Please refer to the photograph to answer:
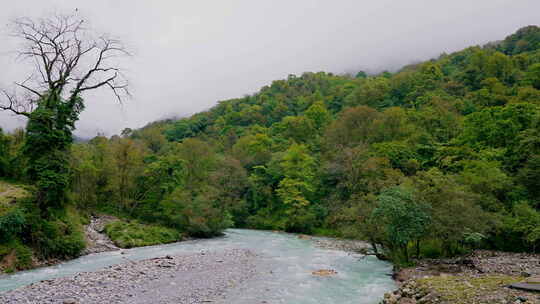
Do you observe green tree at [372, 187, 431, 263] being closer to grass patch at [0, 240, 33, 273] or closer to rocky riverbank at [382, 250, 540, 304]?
rocky riverbank at [382, 250, 540, 304]

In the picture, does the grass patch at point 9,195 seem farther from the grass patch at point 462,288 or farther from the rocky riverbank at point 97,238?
the grass patch at point 462,288

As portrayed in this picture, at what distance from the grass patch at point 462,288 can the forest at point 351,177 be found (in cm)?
501

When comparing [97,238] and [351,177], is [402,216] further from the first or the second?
[97,238]

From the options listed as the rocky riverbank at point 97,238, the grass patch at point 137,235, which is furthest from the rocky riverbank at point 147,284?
the grass patch at point 137,235

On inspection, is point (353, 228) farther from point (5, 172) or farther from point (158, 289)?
point (5, 172)

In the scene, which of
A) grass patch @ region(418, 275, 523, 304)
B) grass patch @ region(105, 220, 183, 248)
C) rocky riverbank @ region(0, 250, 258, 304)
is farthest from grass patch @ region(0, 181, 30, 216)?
grass patch @ region(418, 275, 523, 304)

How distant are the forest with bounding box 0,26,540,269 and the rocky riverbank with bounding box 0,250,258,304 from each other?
5753 mm

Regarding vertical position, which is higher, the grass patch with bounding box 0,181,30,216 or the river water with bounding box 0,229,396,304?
the grass patch with bounding box 0,181,30,216

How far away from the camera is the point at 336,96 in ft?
294

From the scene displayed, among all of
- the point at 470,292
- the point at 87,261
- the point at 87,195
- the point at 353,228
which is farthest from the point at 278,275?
the point at 87,195

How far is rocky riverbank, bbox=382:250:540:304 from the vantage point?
1040cm

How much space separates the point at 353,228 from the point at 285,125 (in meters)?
55.4

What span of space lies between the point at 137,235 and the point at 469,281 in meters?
27.1

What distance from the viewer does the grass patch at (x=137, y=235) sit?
90.4ft
